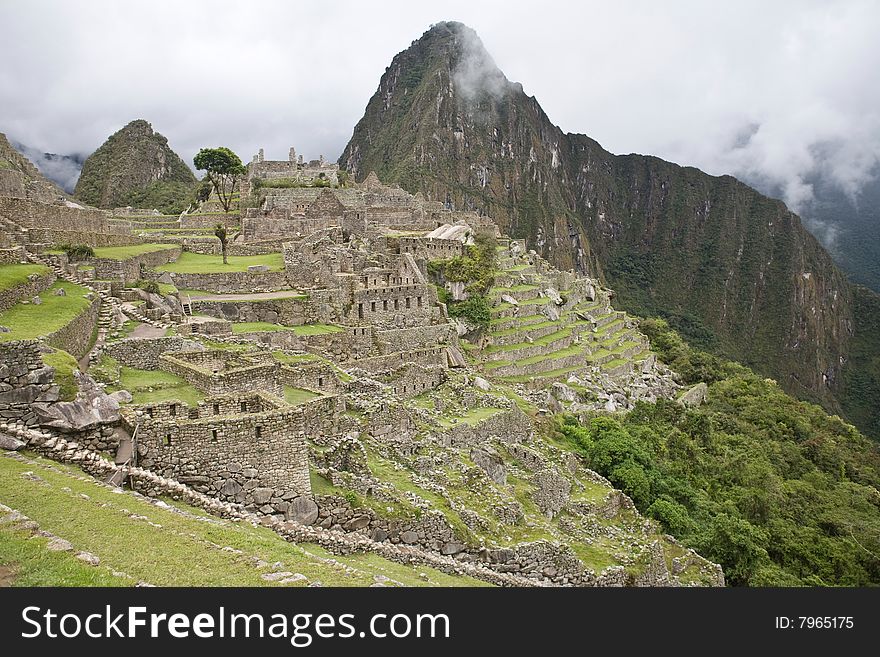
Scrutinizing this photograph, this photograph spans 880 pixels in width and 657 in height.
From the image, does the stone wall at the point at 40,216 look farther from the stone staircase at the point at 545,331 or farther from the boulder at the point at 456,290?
the stone staircase at the point at 545,331

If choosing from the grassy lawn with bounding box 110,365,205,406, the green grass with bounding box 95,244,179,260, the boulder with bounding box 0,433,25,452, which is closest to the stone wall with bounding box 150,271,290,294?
the green grass with bounding box 95,244,179,260

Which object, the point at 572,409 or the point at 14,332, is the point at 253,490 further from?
the point at 572,409

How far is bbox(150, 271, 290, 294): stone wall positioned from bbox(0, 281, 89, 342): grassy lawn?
6760 mm

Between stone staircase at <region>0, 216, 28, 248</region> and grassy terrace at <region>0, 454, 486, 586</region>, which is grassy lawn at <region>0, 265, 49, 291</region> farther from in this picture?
grassy terrace at <region>0, 454, 486, 586</region>

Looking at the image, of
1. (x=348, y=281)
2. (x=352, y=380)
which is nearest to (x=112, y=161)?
(x=348, y=281)

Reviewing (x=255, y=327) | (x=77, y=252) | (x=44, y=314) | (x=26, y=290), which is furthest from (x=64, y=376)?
(x=77, y=252)

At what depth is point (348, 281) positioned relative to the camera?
84.1 ft

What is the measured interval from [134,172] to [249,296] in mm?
77195

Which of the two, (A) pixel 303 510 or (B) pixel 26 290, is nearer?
(A) pixel 303 510

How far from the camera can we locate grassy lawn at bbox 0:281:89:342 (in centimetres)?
1238

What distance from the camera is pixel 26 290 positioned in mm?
16047

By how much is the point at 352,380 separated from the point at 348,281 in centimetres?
918

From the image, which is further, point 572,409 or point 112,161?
point 112,161

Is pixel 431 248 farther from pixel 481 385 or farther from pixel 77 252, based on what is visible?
pixel 77 252
